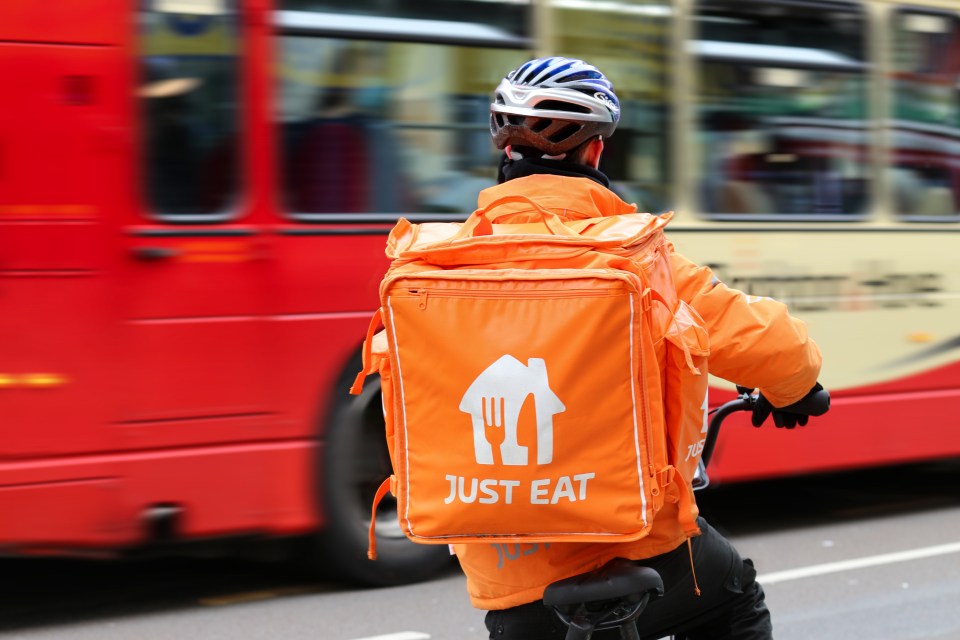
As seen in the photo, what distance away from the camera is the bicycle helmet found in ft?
7.95

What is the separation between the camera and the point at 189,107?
226 inches

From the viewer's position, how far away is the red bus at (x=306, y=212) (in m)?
5.41

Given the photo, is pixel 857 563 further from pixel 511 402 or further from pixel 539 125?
pixel 511 402

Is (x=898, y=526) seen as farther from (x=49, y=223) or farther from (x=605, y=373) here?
(x=605, y=373)

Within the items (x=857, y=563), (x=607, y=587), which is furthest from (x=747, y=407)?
(x=857, y=563)

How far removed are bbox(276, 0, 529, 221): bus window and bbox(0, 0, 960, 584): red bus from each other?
0.01 metres

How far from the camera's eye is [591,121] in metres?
2.43

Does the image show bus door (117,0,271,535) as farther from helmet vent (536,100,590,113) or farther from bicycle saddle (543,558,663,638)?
bicycle saddle (543,558,663,638)

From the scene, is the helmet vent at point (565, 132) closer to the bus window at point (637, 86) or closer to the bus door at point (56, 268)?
the bus door at point (56, 268)

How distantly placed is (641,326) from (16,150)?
3.78m

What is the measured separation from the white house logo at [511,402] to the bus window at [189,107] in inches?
147

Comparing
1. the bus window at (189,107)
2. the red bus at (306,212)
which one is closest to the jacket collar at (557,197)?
the red bus at (306,212)

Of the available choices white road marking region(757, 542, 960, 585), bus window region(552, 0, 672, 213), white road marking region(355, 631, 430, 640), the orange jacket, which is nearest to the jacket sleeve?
the orange jacket

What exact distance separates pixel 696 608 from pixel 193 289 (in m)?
3.55
